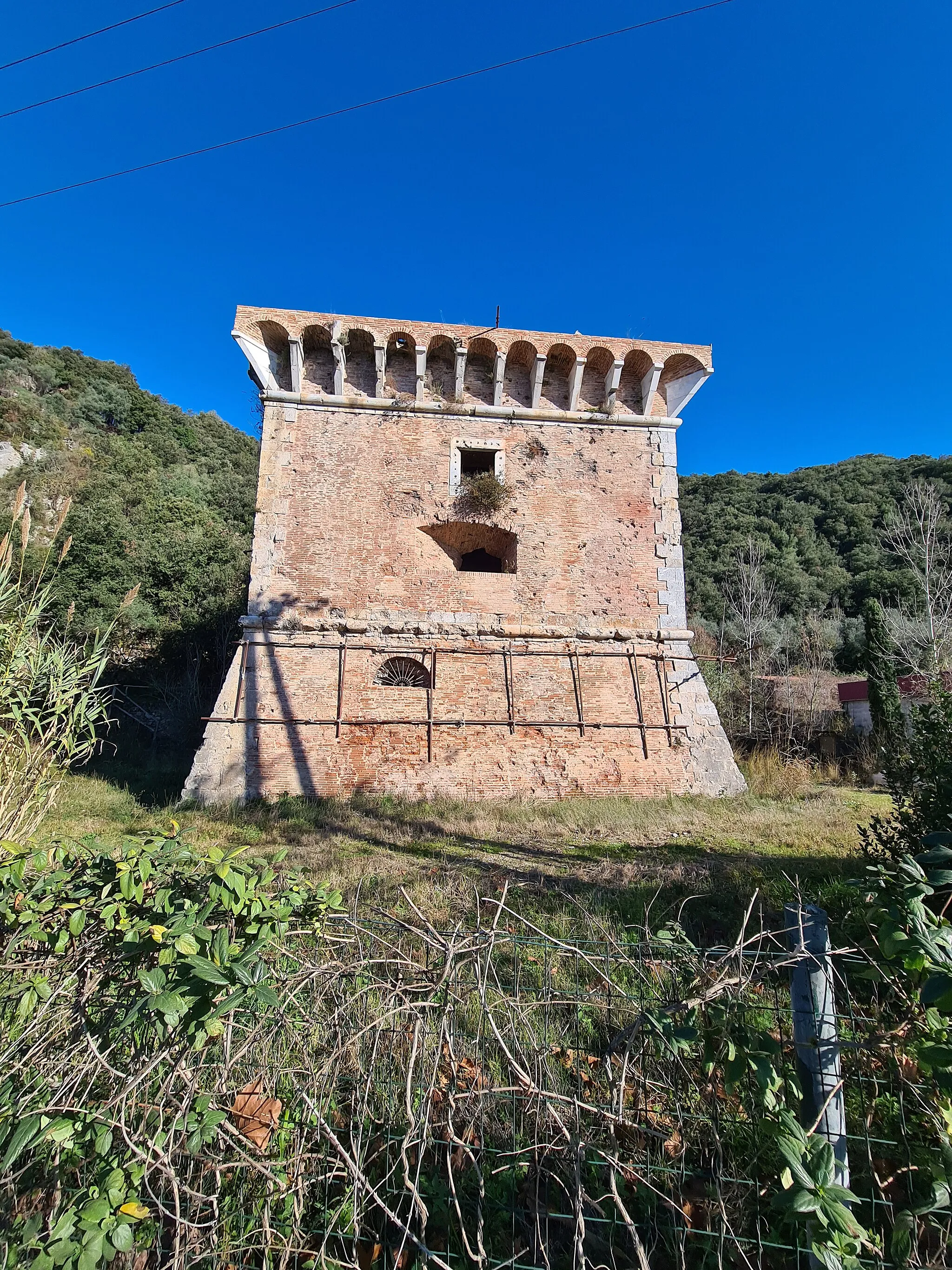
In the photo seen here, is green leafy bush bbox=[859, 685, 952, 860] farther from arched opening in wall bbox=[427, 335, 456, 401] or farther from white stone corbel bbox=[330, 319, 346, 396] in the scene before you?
white stone corbel bbox=[330, 319, 346, 396]

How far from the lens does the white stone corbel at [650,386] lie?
34.7 ft

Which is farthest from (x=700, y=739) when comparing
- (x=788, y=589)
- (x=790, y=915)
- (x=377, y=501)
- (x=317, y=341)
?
(x=788, y=589)

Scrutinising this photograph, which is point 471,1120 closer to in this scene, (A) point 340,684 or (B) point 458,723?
(B) point 458,723

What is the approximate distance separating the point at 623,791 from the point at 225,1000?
27.9 feet

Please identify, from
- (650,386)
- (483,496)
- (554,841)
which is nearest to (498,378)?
(483,496)

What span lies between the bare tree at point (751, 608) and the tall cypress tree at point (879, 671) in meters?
2.79

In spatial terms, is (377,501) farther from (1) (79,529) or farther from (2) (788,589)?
(2) (788,589)

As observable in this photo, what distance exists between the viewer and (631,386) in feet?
36.2

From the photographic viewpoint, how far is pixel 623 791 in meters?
9.20

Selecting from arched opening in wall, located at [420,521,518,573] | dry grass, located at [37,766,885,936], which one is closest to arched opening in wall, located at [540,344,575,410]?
arched opening in wall, located at [420,521,518,573]

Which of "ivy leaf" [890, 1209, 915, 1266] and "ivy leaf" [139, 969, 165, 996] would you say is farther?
"ivy leaf" [139, 969, 165, 996]

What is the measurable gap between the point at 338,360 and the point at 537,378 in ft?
12.0

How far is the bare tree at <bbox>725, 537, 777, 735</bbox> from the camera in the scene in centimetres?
1694

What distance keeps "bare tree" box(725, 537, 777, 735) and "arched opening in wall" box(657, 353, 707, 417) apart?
767 cm
